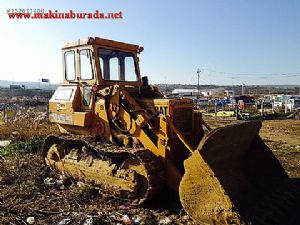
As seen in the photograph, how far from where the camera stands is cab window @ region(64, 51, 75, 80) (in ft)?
26.8

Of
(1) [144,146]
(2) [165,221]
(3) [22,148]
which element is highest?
(1) [144,146]

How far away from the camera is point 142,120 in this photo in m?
6.59

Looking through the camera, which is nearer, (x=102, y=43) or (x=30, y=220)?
(x=30, y=220)

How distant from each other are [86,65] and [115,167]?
2.51 meters

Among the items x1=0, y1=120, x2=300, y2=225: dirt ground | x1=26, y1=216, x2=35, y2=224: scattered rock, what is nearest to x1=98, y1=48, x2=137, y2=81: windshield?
x1=0, y1=120, x2=300, y2=225: dirt ground

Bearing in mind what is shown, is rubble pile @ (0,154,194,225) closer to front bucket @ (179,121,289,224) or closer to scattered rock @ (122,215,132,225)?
scattered rock @ (122,215,132,225)

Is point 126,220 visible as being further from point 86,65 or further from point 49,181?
point 86,65

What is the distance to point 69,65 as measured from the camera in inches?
329

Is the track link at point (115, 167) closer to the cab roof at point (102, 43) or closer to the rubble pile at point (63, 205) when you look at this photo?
the rubble pile at point (63, 205)

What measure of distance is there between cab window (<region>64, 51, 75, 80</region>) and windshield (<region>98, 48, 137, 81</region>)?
810mm

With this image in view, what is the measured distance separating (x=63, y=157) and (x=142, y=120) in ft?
8.54

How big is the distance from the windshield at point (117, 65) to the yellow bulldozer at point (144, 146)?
2 centimetres

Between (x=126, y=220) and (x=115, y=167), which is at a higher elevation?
(x=115, y=167)

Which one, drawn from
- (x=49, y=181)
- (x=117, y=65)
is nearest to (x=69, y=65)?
(x=117, y=65)
